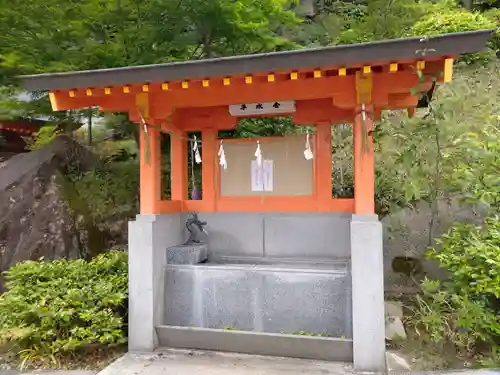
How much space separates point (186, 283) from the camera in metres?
5.54

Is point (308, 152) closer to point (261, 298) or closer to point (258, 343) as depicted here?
point (261, 298)

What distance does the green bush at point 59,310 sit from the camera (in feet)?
16.3

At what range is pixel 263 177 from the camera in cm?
639

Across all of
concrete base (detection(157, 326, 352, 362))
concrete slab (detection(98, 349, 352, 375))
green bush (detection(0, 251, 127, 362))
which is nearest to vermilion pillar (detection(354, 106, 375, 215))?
concrete base (detection(157, 326, 352, 362))

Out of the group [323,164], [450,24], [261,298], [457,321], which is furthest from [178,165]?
[450,24]

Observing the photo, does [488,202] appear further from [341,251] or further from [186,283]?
[186,283]

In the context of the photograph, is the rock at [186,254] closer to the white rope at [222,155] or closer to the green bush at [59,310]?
the green bush at [59,310]

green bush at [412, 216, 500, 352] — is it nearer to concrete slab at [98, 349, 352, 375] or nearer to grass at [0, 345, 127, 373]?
concrete slab at [98, 349, 352, 375]

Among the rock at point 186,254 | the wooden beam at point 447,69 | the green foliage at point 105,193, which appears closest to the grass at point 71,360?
the rock at point 186,254

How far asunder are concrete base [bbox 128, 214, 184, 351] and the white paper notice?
1793 millimetres

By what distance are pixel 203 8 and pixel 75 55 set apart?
261 cm

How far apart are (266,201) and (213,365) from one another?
266 cm

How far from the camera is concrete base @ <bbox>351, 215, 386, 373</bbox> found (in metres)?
4.50

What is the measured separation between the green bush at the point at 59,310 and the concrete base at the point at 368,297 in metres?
3.14
